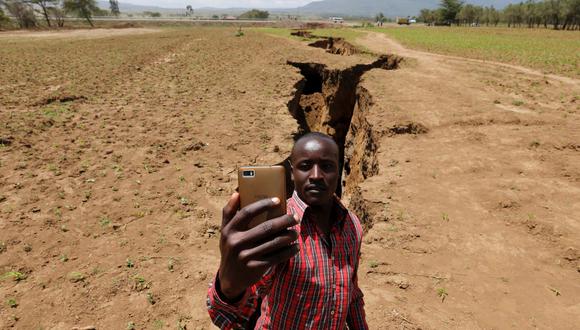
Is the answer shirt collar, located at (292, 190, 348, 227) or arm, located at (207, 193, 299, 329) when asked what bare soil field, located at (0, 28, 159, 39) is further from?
arm, located at (207, 193, 299, 329)

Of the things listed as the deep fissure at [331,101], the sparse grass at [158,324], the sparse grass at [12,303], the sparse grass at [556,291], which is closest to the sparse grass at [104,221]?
the sparse grass at [12,303]

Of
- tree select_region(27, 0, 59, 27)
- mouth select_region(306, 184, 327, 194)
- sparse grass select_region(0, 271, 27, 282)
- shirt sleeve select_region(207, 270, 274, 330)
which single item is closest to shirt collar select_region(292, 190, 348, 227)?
mouth select_region(306, 184, 327, 194)

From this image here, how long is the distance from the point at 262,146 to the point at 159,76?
1016 centimetres

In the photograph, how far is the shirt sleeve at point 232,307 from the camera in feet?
4.91

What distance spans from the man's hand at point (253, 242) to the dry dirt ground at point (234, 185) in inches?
123

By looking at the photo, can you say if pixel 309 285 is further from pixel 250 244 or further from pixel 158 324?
pixel 158 324

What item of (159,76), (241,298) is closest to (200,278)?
(241,298)

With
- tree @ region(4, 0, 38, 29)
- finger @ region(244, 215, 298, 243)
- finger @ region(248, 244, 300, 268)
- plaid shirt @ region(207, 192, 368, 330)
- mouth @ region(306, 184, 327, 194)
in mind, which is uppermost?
tree @ region(4, 0, 38, 29)

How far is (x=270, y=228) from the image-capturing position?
1241 millimetres

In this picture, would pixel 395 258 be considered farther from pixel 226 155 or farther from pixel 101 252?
pixel 226 155

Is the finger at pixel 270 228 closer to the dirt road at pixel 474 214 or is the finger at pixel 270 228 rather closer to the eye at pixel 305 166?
the eye at pixel 305 166

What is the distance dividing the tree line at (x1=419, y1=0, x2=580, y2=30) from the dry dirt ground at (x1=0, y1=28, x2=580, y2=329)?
67846 mm

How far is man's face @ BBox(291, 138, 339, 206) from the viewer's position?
75.3 inches

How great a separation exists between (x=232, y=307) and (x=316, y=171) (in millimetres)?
836
